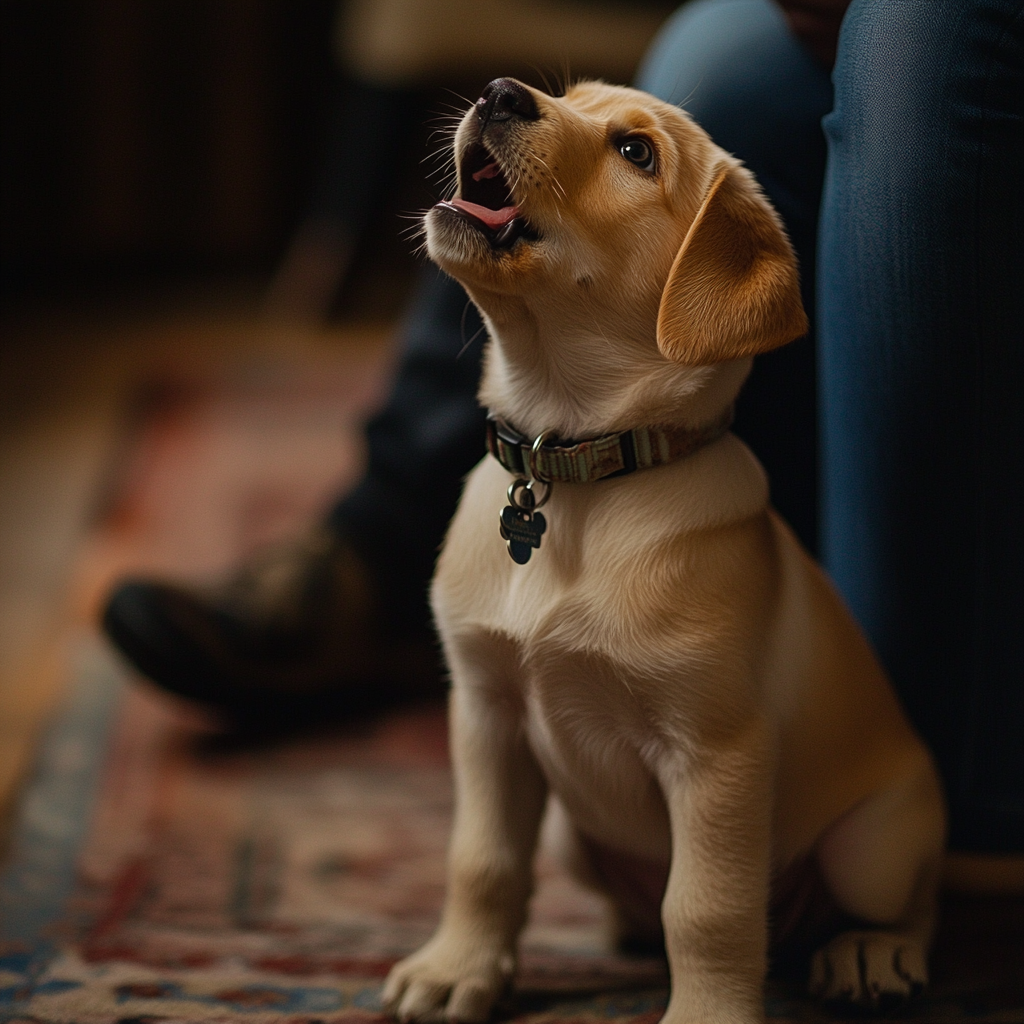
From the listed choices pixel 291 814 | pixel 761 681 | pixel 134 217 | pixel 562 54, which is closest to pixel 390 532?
pixel 291 814

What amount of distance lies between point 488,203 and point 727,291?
0.71 ft

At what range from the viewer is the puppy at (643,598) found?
846 millimetres

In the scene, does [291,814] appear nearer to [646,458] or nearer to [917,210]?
[646,458]

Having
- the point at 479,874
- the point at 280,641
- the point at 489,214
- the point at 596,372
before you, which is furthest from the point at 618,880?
the point at 280,641

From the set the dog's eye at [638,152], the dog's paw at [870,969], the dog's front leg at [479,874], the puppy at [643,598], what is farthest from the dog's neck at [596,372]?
the dog's paw at [870,969]

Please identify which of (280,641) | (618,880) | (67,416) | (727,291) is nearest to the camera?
(727,291)

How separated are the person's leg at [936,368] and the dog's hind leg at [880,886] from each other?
0.16 metres

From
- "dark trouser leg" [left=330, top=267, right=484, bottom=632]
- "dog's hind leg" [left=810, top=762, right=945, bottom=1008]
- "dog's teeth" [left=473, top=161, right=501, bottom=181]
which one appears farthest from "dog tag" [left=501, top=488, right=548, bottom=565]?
"dark trouser leg" [left=330, top=267, right=484, bottom=632]

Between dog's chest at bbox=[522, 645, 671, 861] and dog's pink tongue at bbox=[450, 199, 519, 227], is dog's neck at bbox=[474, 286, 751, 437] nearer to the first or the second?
dog's pink tongue at bbox=[450, 199, 519, 227]

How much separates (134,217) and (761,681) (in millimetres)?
3634

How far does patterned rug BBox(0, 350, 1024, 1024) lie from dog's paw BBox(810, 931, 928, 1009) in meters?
0.02

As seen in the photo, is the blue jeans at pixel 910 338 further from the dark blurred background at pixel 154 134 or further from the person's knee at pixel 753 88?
the dark blurred background at pixel 154 134

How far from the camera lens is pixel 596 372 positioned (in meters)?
0.89

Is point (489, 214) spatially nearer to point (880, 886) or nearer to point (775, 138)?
point (775, 138)
